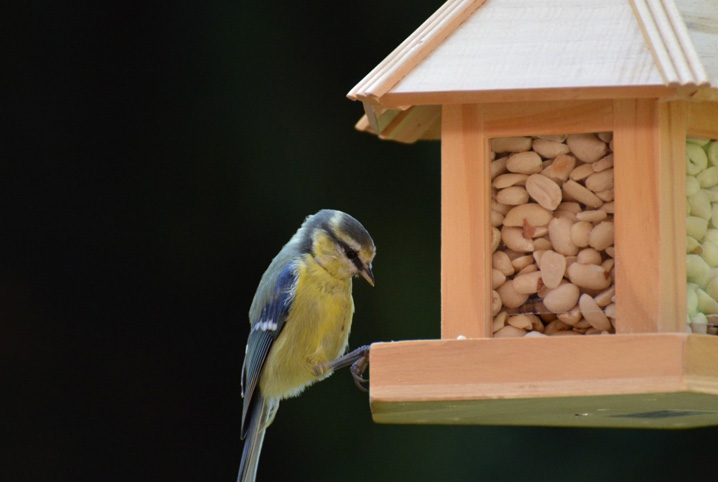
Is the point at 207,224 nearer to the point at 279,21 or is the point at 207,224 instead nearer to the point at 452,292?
the point at 279,21

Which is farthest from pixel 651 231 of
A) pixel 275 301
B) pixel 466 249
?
pixel 275 301

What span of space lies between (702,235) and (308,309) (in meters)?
1.13

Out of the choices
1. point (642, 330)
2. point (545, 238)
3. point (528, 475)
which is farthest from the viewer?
point (528, 475)

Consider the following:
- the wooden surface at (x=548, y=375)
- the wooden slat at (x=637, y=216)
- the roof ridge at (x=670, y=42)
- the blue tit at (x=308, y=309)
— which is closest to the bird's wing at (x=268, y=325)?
the blue tit at (x=308, y=309)

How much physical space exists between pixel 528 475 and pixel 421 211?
0.94m

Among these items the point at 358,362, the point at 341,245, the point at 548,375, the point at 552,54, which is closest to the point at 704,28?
the point at 552,54

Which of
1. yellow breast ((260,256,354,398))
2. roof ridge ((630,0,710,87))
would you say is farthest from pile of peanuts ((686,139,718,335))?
yellow breast ((260,256,354,398))

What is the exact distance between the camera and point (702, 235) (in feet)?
7.20

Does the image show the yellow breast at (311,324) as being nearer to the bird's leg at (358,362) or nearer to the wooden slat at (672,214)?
the bird's leg at (358,362)

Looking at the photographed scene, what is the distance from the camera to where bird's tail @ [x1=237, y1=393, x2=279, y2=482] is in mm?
3156

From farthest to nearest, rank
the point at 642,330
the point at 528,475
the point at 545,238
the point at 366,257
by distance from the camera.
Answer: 1. the point at 528,475
2. the point at 366,257
3. the point at 545,238
4. the point at 642,330

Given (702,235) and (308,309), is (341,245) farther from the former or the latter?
(702,235)

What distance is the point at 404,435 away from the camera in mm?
3945

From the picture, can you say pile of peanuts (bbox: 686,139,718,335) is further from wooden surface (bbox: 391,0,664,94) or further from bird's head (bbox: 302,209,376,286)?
bird's head (bbox: 302,209,376,286)
